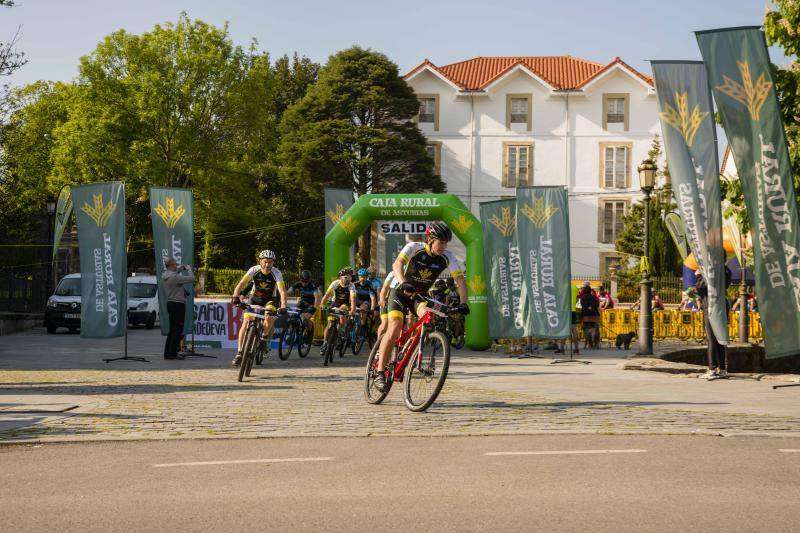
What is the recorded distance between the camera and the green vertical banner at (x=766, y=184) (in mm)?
12766

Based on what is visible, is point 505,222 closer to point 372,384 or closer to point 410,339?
point 372,384

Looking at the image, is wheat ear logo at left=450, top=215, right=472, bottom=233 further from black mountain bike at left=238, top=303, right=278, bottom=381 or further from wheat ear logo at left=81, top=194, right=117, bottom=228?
black mountain bike at left=238, top=303, right=278, bottom=381

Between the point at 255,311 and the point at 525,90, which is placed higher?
the point at 525,90

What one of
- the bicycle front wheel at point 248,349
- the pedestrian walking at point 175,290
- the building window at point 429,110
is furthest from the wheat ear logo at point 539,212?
the building window at point 429,110

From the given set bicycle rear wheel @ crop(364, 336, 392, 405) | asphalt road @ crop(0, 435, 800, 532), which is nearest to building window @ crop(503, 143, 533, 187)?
bicycle rear wheel @ crop(364, 336, 392, 405)

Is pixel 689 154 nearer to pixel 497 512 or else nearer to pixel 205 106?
pixel 497 512

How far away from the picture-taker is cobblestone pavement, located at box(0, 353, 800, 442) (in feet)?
30.8

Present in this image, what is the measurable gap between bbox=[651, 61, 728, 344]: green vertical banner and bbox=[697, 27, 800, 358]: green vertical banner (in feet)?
4.84

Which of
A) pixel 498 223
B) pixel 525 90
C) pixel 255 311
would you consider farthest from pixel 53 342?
pixel 525 90

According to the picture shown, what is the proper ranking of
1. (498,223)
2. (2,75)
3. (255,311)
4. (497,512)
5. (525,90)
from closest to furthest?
(497,512) < (255,311) < (498,223) < (2,75) < (525,90)

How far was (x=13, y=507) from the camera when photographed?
19.5 ft

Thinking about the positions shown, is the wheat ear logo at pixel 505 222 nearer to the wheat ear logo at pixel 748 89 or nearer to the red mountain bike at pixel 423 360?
the wheat ear logo at pixel 748 89

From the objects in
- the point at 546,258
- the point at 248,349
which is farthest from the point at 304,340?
the point at 248,349

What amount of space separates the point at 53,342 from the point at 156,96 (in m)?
28.2
